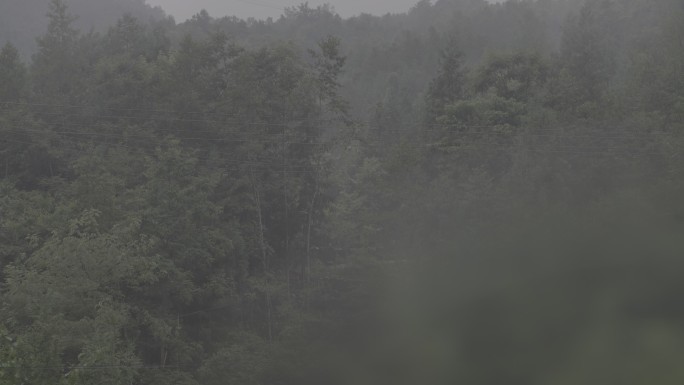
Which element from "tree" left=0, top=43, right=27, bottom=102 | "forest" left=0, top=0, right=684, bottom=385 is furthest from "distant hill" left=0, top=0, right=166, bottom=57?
"forest" left=0, top=0, right=684, bottom=385

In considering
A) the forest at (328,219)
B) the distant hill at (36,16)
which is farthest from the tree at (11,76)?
the distant hill at (36,16)

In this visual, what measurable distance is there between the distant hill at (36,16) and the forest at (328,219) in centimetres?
4074

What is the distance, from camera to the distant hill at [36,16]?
67562 millimetres

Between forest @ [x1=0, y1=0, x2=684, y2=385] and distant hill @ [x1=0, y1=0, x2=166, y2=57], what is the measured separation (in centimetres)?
4074

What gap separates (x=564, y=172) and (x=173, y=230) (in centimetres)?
931

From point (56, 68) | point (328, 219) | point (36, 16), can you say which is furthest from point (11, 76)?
point (36, 16)

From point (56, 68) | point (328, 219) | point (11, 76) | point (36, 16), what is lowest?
point (328, 219)

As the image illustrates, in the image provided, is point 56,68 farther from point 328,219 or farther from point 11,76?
A: point 328,219

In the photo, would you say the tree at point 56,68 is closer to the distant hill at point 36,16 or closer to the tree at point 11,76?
the tree at point 11,76

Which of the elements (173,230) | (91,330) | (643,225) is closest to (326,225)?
(173,230)

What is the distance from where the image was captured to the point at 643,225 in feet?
19.3

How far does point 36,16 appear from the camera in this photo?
76.4 m

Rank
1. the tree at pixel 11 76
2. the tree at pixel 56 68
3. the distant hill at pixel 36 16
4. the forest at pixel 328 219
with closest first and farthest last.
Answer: the forest at pixel 328 219 < the tree at pixel 11 76 < the tree at pixel 56 68 < the distant hill at pixel 36 16

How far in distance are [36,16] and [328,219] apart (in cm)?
6935
